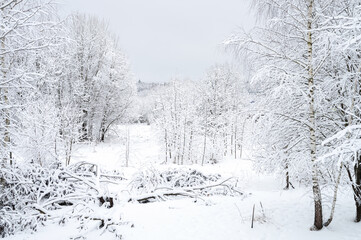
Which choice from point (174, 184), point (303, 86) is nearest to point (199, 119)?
point (174, 184)

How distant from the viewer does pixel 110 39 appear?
26703 millimetres

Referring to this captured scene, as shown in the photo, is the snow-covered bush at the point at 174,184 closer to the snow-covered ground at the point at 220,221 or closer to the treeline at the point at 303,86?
the snow-covered ground at the point at 220,221

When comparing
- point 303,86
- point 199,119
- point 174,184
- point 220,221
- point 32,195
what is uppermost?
point 303,86

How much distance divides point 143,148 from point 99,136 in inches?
202

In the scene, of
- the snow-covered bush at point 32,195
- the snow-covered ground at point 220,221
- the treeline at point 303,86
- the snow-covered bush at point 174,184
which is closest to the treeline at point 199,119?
the snow-covered bush at point 174,184

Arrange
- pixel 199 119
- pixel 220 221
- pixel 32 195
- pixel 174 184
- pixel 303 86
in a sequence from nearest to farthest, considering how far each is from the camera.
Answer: pixel 303 86
pixel 220 221
pixel 32 195
pixel 174 184
pixel 199 119

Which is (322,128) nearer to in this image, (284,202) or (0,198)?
(284,202)

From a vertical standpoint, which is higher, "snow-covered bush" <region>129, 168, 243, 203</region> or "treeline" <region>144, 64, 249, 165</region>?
"treeline" <region>144, 64, 249, 165</region>

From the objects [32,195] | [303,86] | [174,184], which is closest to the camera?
[303,86]

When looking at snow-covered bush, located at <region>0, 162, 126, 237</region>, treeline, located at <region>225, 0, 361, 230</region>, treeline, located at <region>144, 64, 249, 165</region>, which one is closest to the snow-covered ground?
snow-covered bush, located at <region>0, 162, 126, 237</region>

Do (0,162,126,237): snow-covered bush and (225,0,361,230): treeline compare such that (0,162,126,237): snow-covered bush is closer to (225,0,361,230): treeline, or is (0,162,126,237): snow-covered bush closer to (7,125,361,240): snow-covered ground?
(7,125,361,240): snow-covered ground

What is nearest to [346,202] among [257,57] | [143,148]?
[257,57]

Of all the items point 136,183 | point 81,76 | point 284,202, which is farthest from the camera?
point 81,76

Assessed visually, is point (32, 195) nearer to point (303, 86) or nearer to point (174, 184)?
point (174, 184)
